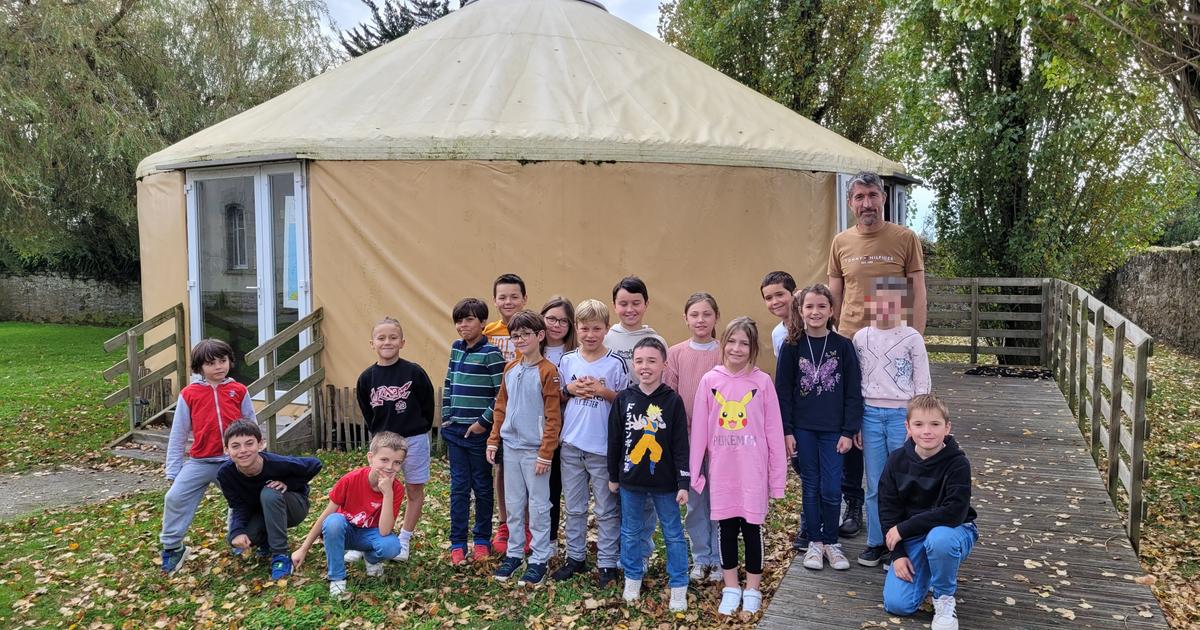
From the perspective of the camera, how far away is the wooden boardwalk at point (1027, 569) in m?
3.31

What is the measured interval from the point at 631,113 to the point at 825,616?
15.0 ft

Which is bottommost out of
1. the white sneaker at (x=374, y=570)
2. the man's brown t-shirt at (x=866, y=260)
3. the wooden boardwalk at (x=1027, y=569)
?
the white sneaker at (x=374, y=570)

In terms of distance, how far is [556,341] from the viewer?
4.17 meters

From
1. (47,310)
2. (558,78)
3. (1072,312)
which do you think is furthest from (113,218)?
(1072,312)

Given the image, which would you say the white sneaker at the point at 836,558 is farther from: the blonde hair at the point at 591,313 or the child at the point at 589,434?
the blonde hair at the point at 591,313

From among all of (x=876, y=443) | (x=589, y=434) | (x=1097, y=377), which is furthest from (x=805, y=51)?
(x=589, y=434)

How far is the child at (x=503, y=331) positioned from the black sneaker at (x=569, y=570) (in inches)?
13.4

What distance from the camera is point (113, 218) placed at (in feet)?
55.5

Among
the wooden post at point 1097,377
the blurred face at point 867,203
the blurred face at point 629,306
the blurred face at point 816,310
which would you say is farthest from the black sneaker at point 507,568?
the wooden post at point 1097,377

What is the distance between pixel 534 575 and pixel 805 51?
1206 centimetres

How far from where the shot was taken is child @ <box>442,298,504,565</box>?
416cm

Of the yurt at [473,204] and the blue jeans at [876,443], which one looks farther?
the yurt at [473,204]

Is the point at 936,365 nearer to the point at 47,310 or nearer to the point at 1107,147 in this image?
the point at 1107,147

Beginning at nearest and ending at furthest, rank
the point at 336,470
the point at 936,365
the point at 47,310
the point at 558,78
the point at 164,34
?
the point at 336,470, the point at 558,78, the point at 936,365, the point at 164,34, the point at 47,310
